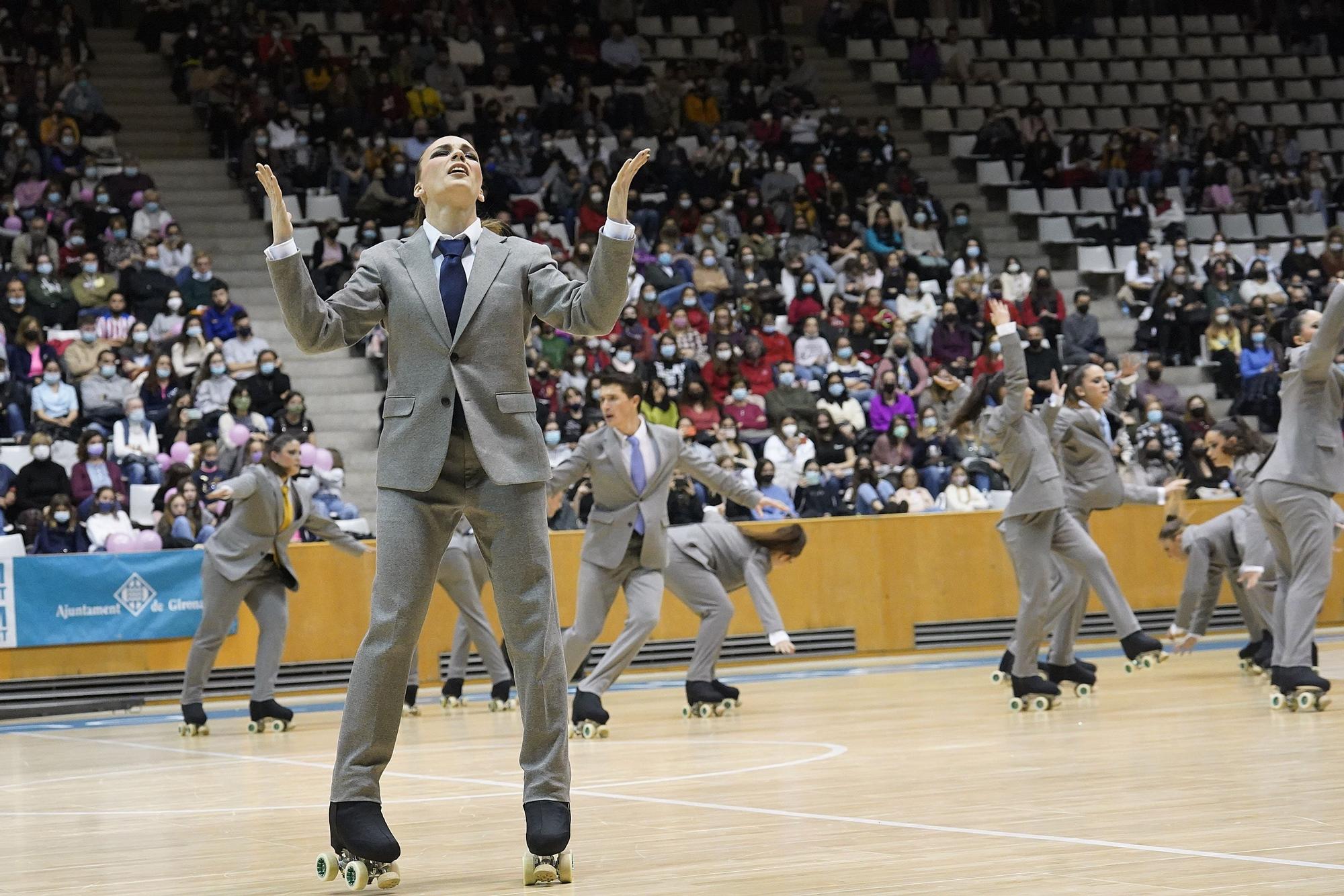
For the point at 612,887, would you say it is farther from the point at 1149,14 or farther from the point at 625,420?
the point at 1149,14

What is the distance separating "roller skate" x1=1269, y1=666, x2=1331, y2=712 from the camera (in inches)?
410

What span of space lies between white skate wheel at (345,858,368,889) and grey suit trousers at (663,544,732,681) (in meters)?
7.11

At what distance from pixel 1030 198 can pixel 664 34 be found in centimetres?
627

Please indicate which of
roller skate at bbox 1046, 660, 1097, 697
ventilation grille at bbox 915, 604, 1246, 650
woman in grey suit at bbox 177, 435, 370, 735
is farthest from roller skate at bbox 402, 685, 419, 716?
ventilation grille at bbox 915, 604, 1246, 650

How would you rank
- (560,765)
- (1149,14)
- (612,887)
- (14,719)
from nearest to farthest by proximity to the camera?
1. (612,887)
2. (560,765)
3. (14,719)
4. (1149,14)

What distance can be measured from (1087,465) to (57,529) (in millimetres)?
9170

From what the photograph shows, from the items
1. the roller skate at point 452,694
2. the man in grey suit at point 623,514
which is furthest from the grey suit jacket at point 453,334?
the roller skate at point 452,694

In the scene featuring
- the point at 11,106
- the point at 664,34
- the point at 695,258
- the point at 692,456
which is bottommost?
the point at 692,456

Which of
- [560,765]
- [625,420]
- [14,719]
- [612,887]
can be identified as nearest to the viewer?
[612,887]

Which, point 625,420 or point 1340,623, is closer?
point 625,420

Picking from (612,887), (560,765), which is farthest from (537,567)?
(612,887)

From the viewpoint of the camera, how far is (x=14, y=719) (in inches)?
604

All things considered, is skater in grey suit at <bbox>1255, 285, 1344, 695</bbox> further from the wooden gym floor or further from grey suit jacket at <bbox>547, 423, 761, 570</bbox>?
grey suit jacket at <bbox>547, 423, 761, 570</bbox>

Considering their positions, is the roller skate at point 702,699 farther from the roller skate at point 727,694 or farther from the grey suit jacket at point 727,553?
the grey suit jacket at point 727,553
